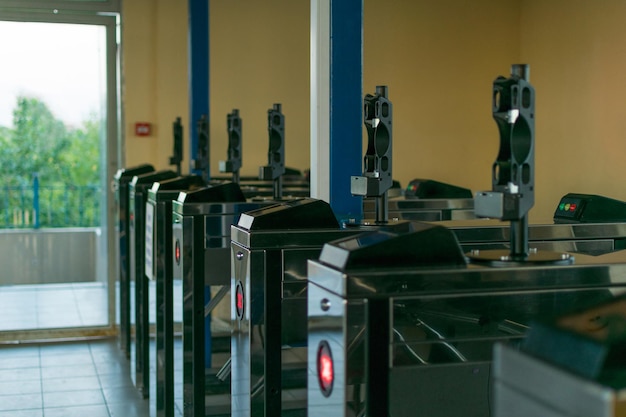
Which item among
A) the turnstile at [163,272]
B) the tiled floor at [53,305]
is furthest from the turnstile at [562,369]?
the tiled floor at [53,305]

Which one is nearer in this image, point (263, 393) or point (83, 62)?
point (263, 393)

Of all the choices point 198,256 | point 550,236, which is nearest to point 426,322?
point 550,236

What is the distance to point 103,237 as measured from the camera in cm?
627

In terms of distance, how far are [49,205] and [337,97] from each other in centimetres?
390

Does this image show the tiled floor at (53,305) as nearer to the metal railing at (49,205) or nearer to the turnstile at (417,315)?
the metal railing at (49,205)

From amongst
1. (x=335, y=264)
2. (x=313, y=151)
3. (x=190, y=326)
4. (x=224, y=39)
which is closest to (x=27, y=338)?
(x=224, y=39)

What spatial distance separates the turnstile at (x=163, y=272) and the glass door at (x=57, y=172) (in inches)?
93.8

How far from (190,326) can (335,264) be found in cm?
174

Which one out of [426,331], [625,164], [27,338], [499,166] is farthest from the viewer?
[27,338]

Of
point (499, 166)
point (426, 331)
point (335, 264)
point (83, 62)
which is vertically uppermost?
point (83, 62)

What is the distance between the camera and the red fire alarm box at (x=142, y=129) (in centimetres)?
613

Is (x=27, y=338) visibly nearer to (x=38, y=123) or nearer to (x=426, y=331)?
(x=38, y=123)

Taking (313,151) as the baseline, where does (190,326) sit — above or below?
below

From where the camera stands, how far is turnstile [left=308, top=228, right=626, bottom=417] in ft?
5.57
